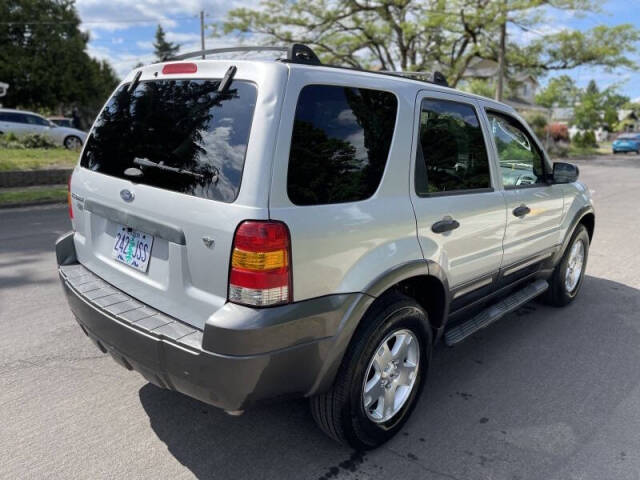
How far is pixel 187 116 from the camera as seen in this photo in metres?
2.40

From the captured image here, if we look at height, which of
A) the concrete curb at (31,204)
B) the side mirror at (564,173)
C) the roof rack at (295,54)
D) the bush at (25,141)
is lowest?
the concrete curb at (31,204)

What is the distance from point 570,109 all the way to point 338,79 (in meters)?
64.4

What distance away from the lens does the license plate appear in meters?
2.45

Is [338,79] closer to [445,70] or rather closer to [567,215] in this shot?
[567,215]

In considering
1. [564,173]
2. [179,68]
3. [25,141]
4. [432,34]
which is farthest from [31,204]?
[432,34]

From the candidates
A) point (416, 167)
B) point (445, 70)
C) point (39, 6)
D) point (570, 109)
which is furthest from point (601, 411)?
point (570, 109)

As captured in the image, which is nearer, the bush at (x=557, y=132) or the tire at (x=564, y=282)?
the tire at (x=564, y=282)

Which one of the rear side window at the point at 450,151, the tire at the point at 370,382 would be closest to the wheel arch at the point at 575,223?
Answer: the rear side window at the point at 450,151

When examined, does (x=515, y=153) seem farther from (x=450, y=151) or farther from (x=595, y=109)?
(x=595, y=109)

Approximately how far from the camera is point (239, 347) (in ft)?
6.64

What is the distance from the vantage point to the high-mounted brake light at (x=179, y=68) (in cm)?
248

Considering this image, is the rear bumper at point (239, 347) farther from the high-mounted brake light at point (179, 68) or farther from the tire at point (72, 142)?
the tire at point (72, 142)

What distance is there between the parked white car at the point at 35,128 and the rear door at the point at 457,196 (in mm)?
17226

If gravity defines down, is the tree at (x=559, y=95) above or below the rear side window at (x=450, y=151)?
above
